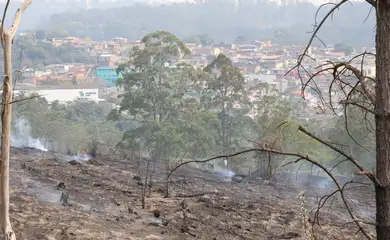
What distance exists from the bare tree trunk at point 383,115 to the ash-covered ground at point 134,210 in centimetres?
166

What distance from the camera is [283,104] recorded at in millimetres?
15547

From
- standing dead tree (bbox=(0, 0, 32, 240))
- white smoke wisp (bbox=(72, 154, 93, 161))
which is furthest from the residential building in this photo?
standing dead tree (bbox=(0, 0, 32, 240))

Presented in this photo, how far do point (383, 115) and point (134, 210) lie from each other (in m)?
4.40

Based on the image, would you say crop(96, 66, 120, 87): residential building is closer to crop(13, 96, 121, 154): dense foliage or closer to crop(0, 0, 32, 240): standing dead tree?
crop(13, 96, 121, 154): dense foliage

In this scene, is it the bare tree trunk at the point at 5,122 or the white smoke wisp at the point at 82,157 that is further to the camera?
the white smoke wisp at the point at 82,157

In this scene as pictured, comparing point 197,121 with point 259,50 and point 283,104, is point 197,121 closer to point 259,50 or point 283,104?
point 283,104

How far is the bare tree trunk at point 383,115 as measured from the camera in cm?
175

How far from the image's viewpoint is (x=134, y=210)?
5.84 meters

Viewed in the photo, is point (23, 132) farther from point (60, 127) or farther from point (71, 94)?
point (71, 94)

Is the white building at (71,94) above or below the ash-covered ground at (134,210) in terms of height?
above

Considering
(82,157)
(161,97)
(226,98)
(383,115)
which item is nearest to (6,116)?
(383,115)

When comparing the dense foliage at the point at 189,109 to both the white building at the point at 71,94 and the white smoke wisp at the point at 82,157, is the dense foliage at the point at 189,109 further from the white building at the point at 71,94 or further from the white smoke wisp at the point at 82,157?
the white building at the point at 71,94

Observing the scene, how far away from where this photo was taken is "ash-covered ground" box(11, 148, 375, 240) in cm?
485

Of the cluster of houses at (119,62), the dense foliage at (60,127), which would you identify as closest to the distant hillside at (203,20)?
the cluster of houses at (119,62)
